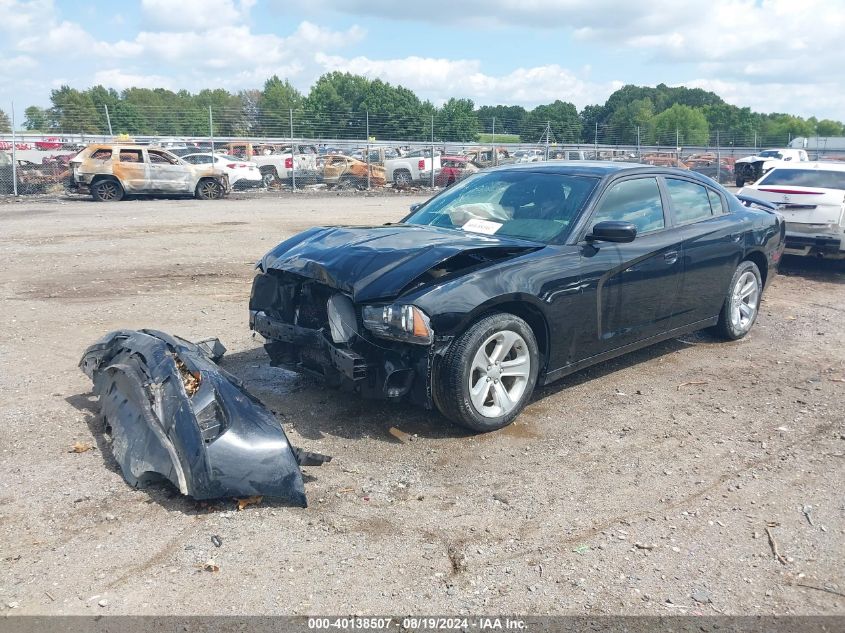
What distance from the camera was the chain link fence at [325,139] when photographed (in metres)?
26.6

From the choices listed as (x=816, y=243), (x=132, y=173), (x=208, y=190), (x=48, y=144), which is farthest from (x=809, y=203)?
(x=48, y=144)

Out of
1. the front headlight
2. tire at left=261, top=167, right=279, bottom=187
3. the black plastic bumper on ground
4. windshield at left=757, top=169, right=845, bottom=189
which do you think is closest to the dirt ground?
the front headlight

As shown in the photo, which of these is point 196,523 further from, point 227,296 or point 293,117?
point 293,117

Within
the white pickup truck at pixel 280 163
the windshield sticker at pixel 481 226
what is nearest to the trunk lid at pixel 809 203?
the windshield sticker at pixel 481 226

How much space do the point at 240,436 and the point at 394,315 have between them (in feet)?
3.86

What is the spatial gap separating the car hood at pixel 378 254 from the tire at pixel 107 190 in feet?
60.0

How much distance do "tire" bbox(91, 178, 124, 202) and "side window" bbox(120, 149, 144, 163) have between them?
2.25ft

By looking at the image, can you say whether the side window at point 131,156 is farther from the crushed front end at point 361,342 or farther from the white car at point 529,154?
the crushed front end at point 361,342

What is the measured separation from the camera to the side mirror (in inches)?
204

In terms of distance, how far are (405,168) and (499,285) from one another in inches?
1001

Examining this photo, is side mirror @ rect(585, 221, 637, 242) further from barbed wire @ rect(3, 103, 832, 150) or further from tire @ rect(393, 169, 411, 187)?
barbed wire @ rect(3, 103, 832, 150)

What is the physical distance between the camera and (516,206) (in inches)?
228

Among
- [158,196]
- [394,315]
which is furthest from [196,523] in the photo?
[158,196]

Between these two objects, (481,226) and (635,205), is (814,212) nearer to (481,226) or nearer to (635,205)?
(635,205)
